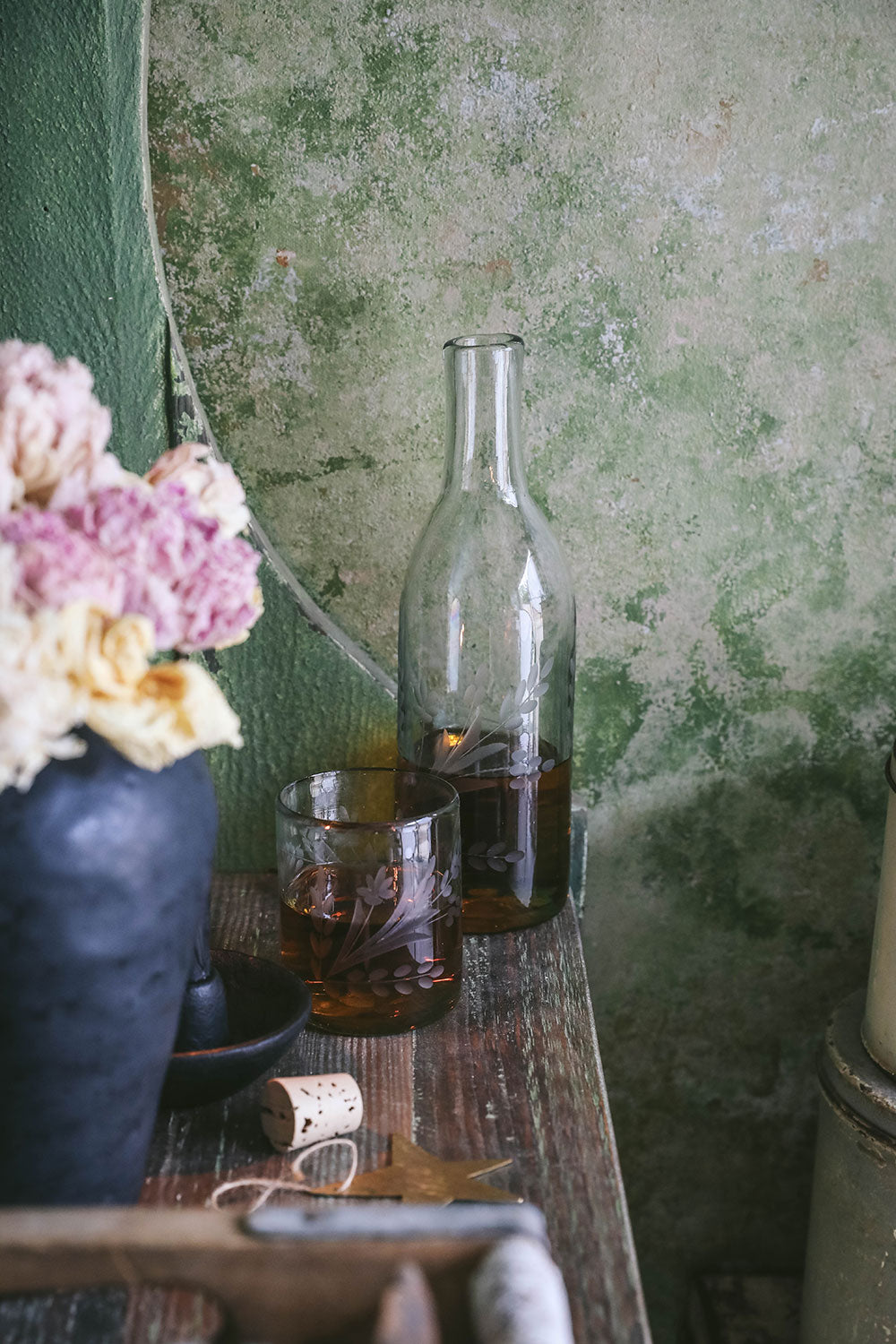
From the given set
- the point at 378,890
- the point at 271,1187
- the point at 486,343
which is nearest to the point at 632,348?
the point at 486,343

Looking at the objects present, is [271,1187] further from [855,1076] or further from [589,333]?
[589,333]

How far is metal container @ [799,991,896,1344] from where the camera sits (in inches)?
38.2

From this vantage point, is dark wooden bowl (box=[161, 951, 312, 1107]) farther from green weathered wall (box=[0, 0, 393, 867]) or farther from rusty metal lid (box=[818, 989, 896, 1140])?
rusty metal lid (box=[818, 989, 896, 1140])

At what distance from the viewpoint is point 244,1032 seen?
78 cm

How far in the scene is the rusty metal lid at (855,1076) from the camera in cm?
97

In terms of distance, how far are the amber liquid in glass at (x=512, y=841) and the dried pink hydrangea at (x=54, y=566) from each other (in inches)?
19.9

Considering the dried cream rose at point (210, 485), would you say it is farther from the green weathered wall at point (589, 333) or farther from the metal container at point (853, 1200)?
the metal container at point (853, 1200)

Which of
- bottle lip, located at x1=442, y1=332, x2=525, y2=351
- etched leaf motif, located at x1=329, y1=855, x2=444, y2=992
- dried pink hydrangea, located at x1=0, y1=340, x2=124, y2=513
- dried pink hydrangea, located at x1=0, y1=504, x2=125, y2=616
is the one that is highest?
bottle lip, located at x1=442, y1=332, x2=525, y2=351

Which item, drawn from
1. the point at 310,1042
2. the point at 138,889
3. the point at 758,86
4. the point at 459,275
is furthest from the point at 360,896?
the point at 758,86

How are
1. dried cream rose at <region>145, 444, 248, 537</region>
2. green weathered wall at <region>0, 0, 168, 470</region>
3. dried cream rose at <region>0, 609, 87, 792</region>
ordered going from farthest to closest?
green weathered wall at <region>0, 0, 168, 470</region>
dried cream rose at <region>145, 444, 248, 537</region>
dried cream rose at <region>0, 609, 87, 792</region>

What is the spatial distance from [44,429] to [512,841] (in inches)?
22.5

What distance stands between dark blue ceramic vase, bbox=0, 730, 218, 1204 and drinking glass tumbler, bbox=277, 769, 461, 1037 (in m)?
0.21

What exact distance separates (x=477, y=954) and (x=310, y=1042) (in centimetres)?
18

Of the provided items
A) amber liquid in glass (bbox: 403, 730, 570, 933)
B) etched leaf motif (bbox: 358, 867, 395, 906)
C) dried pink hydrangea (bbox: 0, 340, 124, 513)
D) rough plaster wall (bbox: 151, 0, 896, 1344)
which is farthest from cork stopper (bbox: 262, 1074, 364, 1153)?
rough plaster wall (bbox: 151, 0, 896, 1344)
